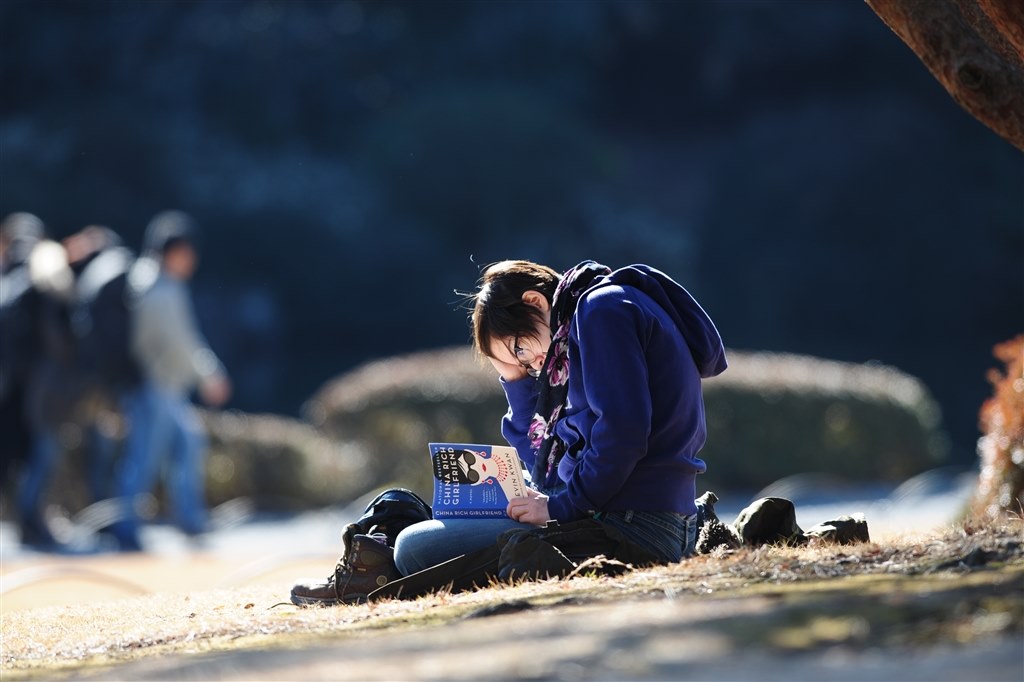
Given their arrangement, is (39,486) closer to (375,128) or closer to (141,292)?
(141,292)

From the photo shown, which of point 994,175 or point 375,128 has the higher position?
point 375,128

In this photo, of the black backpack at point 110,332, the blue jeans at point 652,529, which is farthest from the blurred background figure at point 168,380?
the blue jeans at point 652,529

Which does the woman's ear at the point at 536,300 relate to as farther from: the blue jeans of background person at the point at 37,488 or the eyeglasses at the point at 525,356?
the blue jeans of background person at the point at 37,488

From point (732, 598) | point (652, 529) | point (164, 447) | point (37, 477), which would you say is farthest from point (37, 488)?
point (732, 598)

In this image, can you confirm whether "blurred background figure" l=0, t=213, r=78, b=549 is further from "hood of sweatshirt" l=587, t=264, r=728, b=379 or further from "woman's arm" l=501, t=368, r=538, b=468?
"hood of sweatshirt" l=587, t=264, r=728, b=379

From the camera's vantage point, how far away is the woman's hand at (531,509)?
507cm

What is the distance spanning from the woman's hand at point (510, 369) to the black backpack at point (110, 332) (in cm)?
743

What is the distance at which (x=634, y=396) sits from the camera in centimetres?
480

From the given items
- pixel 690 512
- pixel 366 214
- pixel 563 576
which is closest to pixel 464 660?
pixel 563 576

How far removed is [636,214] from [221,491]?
56.3ft

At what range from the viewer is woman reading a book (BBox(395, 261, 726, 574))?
4.82 metres

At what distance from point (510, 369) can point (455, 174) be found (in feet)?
80.2

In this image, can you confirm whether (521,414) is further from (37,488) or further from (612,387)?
(37,488)

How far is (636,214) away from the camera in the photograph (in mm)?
30719
